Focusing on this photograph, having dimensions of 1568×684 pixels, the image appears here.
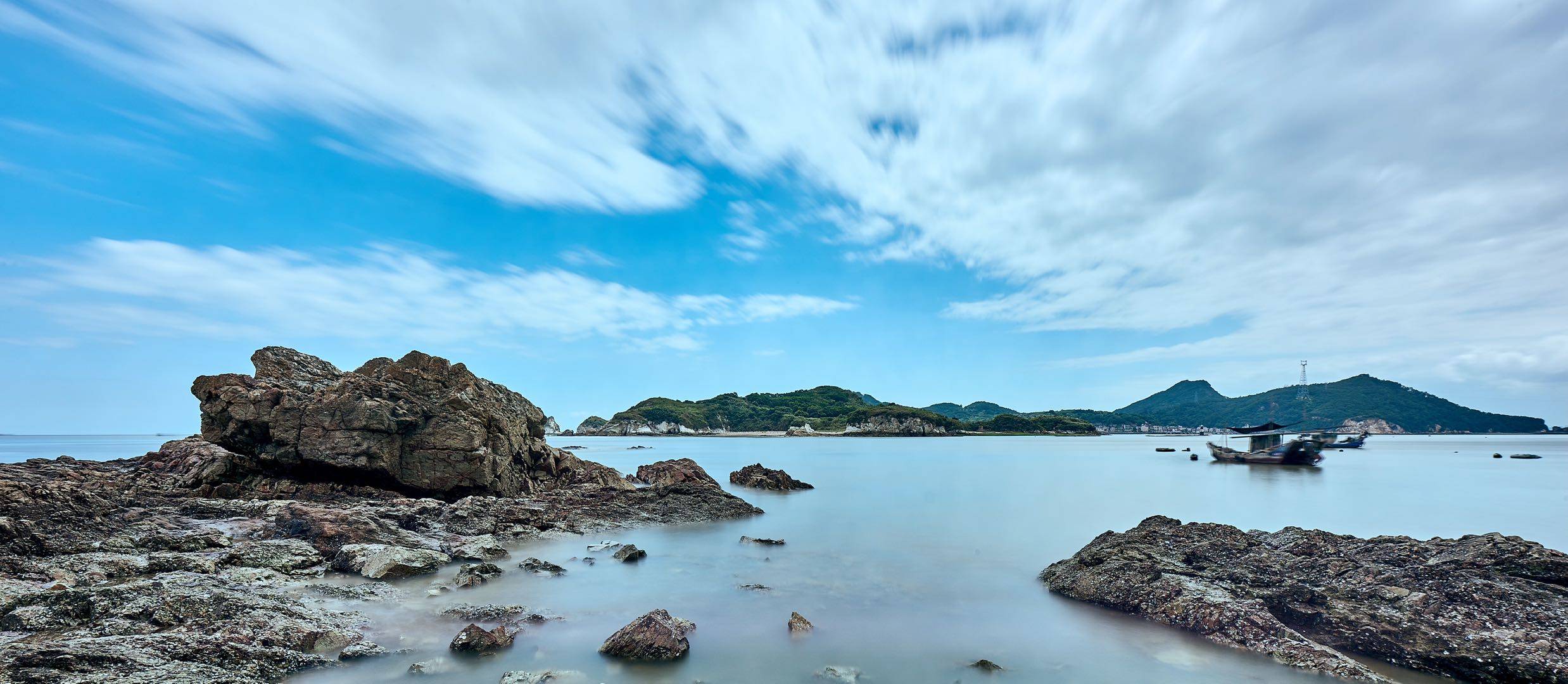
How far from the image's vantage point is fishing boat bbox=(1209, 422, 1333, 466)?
193 feet

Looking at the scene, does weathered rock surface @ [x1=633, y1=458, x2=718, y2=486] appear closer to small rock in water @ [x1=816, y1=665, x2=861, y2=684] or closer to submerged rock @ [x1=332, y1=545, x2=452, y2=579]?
submerged rock @ [x1=332, y1=545, x2=452, y2=579]

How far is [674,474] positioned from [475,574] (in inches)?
714

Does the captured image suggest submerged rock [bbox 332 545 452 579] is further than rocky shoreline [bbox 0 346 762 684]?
Yes

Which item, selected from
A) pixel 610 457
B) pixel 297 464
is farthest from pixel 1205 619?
pixel 610 457

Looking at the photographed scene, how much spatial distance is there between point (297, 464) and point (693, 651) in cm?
1696

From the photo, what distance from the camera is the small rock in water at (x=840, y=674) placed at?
7.88 m

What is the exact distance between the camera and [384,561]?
11.4 metres

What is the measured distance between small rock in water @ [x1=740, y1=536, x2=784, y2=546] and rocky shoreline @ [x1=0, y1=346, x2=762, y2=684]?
164 inches

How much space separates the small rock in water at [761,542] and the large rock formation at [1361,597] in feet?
25.0

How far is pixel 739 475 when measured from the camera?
121ft

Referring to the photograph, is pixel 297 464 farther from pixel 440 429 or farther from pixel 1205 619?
pixel 1205 619

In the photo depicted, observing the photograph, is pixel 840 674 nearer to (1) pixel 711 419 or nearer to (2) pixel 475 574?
(2) pixel 475 574

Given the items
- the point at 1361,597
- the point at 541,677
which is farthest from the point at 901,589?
the point at 541,677

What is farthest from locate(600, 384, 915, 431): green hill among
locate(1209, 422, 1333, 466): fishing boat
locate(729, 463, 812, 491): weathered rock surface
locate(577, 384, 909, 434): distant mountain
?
locate(729, 463, 812, 491): weathered rock surface
